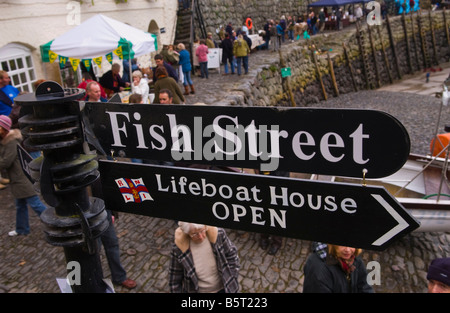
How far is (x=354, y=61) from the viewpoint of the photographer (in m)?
24.7

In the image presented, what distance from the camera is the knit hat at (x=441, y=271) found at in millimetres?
2809

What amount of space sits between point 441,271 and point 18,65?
10.6m

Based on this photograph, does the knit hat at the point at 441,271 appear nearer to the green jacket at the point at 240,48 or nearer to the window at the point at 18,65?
the window at the point at 18,65

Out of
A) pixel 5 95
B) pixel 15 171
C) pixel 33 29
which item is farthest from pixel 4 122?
pixel 33 29

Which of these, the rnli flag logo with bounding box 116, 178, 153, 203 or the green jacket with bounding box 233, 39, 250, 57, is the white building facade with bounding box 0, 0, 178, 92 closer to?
the green jacket with bounding box 233, 39, 250, 57

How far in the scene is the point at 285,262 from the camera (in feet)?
17.9

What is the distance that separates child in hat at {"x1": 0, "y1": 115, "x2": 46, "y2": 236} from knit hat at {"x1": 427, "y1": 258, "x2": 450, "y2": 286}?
5059 mm

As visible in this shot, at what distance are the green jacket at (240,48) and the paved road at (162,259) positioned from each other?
8646 mm

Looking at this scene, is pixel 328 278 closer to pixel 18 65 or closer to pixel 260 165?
pixel 260 165

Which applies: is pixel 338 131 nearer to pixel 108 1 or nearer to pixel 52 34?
pixel 52 34

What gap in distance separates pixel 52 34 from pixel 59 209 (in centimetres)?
1070

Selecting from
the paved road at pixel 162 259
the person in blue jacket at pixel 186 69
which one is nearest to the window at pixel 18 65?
the person in blue jacket at pixel 186 69
